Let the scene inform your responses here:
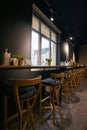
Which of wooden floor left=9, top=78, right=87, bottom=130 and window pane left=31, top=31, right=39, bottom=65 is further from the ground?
window pane left=31, top=31, right=39, bottom=65

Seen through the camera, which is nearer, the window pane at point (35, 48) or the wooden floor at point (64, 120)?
the wooden floor at point (64, 120)

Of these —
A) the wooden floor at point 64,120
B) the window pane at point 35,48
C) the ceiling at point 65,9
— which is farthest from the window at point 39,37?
the wooden floor at point 64,120

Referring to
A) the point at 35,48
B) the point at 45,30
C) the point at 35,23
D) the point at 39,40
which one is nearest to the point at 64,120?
the point at 35,48

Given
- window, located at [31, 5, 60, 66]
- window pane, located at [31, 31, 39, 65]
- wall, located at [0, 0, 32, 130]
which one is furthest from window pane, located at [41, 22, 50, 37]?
wall, located at [0, 0, 32, 130]

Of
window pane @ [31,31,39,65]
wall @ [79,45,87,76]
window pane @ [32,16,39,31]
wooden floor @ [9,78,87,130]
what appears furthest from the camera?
wall @ [79,45,87,76]

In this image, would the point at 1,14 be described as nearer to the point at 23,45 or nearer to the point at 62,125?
the point at 23,45

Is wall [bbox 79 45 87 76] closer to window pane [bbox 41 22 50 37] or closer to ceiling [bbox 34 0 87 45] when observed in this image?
ceiling [bbox 34 0 87 45]

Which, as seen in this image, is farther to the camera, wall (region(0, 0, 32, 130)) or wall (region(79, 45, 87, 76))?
wall (region(79, 45, 87, 76))

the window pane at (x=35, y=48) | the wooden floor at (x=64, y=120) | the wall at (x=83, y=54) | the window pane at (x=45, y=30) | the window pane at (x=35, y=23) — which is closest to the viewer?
the wooden floor at (x=64, y=120)

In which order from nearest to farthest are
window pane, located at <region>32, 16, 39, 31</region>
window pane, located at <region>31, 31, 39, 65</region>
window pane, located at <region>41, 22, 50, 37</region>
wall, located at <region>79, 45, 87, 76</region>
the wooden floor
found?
1. the wooden floor
2. window pane, located at <region>31, 31, 39, 65</region>
3. window pane, located at <region>32, 16, 39, 31</region>
4. window pane, located at <region>41, 22, 50, 37</region>
5. wall, located at <region>79, 45, 87, 76</region>

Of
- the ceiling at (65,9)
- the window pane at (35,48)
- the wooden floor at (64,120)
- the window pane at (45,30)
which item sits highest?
the ceiling at (65,9)

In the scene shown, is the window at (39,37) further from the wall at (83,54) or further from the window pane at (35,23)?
the wall at (83,54)

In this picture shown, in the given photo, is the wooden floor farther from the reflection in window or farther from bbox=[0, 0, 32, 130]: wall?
the reflection in window

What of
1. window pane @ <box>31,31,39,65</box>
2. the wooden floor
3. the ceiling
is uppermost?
the ceiling
